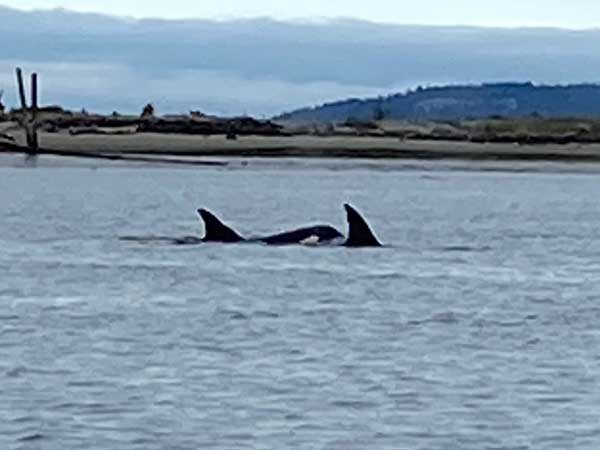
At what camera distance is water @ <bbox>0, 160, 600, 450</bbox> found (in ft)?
59.8

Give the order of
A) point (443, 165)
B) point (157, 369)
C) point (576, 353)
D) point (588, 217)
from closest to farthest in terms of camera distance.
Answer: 1. point (157, 369)
2. point (576, 353)
3. point (588, 217)
4. point (443, 165)

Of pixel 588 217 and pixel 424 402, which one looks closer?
pixel 424 402

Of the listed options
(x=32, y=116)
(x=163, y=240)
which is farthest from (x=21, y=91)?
(x=163, y=240)

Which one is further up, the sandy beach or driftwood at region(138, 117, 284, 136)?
driftwood at region(138, 117, 284, 136)

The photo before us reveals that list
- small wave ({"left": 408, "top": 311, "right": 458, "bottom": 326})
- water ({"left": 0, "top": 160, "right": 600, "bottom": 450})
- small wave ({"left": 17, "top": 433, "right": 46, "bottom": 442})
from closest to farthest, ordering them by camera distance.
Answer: small wave ({"left": 17, "top": 433, "right": 46, "bottom": 442}) < water ({"left": 0, "top": 160, "right": 600, "bottom": 450}) < small wave ({"left": 408, "top": 311, "right": 458, "bottom": 326})

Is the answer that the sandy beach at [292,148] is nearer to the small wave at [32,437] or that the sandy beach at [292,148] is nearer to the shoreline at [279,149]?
the shoreline at [279,149]

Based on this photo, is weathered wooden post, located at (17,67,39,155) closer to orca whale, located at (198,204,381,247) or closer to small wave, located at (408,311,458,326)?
orca whale, located at (198,204,381,247)

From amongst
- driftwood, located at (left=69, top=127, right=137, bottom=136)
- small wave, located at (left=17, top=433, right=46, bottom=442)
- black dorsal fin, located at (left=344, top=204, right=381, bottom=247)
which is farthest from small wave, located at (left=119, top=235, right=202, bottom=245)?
driftwood, located at (left=69, top=127, right=137, bottom=136)

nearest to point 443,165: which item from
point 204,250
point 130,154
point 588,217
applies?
point 130,154

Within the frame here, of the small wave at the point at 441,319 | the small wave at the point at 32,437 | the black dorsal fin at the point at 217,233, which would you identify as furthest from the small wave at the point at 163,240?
the small wave at the point at 32,437

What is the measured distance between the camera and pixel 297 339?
947 inches

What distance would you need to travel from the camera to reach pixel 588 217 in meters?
54.1

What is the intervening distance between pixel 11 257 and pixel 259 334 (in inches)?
474

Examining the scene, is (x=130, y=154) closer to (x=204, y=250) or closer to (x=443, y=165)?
(x=443, y=165)
